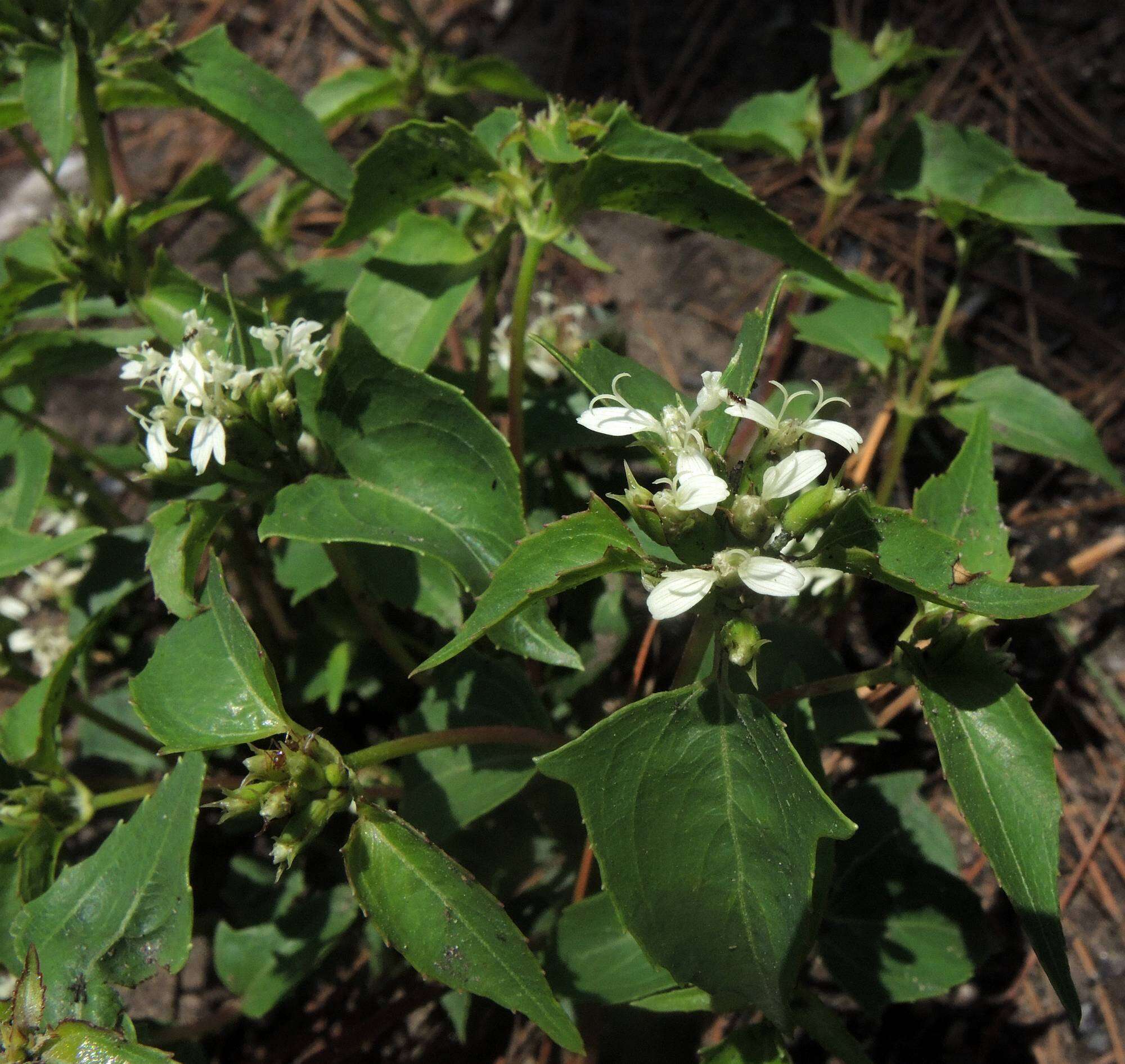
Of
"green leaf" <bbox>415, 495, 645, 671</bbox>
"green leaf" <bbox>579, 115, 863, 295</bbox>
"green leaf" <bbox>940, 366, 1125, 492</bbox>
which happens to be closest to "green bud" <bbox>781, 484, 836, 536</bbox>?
"green leaf" <bbox>415, 495, 645, 671</bbox>

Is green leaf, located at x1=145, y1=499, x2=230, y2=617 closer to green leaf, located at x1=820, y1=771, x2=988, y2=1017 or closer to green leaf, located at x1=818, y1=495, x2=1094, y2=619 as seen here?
green leaf, located at x1=818, y1=495, x2=1094, y2=619

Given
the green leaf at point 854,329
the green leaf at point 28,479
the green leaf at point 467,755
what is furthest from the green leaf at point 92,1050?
the green leaf at point 854,329

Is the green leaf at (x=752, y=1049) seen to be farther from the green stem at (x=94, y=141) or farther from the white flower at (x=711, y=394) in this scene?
the green stem at (x=94, y=141)

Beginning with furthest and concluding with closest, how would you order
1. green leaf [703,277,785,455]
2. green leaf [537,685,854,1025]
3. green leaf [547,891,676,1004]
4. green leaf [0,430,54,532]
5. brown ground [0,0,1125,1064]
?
1. brown ground [0,0,1125,1064]
2. green leaf [0,430,54,532]
3. green leaf [547,891,676,1004]
4. green leaf [703,277,785,455]
5. green leaf [537,685,854,1025]

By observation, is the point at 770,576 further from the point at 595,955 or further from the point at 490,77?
the point at 490,77

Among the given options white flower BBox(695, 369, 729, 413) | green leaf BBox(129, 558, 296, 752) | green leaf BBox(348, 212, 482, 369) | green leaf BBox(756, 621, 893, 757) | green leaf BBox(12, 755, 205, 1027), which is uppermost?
white flower BBox(695, 369, 729, 413)

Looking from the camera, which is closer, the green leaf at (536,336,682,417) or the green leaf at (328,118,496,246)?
the green leaf at (536,336,682,417)
